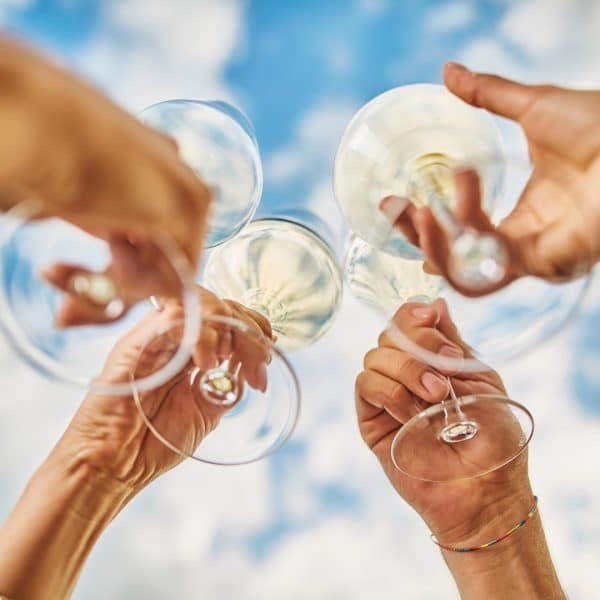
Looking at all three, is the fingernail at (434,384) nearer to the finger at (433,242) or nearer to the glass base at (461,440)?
the glass base at (461,440)

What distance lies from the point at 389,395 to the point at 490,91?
640 millimetres

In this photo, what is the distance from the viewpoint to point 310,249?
75.8 inches

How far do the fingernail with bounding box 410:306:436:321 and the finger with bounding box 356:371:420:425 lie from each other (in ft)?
1.03

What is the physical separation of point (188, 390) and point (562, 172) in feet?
2.45

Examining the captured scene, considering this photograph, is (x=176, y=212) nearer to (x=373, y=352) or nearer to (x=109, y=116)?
(x=109, y=116)

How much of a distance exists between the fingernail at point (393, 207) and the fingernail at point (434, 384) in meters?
0.38

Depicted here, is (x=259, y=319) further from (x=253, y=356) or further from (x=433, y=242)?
(x=433, y=242)

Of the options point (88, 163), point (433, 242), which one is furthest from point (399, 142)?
point (88, 163)

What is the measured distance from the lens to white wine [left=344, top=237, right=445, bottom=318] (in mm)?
1332

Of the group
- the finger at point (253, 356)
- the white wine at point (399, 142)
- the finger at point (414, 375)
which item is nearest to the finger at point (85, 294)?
the finger at point (253, 356)

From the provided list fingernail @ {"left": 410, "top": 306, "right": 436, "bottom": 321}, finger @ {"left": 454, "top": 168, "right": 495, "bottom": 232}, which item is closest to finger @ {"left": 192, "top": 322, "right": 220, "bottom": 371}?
fingernail @ {"left": 410, "top": 306, "right": 436, "bottom": 321}

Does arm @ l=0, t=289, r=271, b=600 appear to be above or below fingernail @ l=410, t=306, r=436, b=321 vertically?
below

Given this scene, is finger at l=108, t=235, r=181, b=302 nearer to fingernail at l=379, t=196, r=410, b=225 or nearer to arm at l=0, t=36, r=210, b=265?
arm at l=0, t=36, r=210, b=265

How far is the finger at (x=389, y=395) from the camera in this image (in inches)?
62.7
